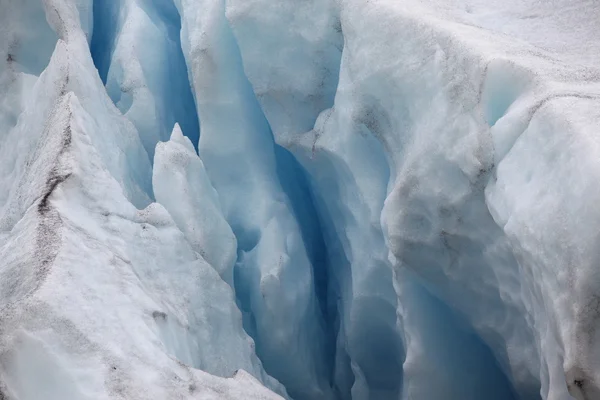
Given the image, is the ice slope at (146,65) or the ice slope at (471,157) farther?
the ice slope at (146,65)

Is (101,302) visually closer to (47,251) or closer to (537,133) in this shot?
(47,251)

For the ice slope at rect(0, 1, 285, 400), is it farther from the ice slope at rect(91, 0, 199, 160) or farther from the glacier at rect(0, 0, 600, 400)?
the ice slope at rect(91, 0, 199, 160)

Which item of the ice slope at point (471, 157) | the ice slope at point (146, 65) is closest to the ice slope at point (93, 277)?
the ice slope at point (146, 65)

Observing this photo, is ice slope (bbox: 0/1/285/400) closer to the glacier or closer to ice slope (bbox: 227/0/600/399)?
the glacier

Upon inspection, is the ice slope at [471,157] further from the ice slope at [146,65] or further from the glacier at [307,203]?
the ice slope at [146,65]

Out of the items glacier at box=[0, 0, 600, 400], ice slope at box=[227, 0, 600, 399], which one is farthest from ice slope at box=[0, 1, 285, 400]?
ice slope at box=[227, 0, 600, 399]

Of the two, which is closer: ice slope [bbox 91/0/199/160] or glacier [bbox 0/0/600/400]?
glacier [bbox 0/0/600/400]

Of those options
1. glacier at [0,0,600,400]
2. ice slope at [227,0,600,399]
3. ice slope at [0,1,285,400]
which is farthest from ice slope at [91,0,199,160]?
ice slope at [227,0,600,399]

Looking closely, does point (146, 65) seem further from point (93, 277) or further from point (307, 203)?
point (93, 277)

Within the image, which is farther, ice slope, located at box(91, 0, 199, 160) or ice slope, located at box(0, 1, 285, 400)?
ice slope, located at box(91, 0, 199, 160)
